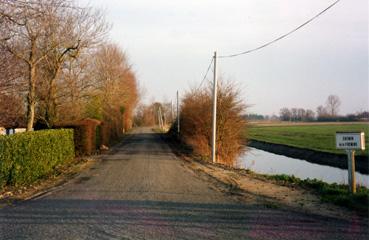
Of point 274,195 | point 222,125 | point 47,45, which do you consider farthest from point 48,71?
point 274,195

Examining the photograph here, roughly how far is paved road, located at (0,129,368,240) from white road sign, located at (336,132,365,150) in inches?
102

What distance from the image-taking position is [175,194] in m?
11.3

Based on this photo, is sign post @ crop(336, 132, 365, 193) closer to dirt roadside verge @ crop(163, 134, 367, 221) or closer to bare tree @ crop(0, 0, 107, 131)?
dirt roadside verge @ crop(163, 134, 367, 221)

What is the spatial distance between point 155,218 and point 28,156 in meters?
7.38

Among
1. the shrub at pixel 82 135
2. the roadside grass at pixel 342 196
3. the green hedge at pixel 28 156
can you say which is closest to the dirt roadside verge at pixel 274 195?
the roadside grass at pixel 342 196

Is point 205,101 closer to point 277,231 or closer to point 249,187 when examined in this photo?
point 249,187

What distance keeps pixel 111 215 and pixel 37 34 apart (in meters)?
15.2

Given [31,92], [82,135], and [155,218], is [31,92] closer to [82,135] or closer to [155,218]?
[82,135]

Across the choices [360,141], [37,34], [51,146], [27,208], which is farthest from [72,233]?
[37,34]

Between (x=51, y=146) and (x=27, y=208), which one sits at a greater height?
(x=51, y=146)

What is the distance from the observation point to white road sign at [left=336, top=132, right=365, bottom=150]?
10.2 meters

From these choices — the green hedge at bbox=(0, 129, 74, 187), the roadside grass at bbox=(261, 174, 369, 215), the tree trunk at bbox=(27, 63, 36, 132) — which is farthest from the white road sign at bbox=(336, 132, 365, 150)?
the tree trunk at bbox=(27, 63, 36, 132)

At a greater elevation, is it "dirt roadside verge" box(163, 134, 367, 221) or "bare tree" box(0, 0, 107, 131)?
"bare tree" box(0, 0, 107, 131)

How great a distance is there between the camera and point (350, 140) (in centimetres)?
1029
